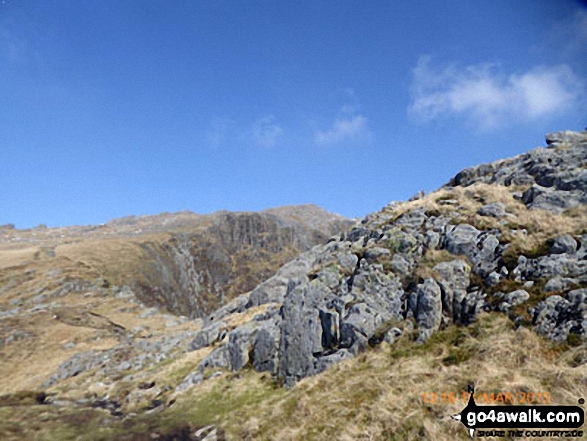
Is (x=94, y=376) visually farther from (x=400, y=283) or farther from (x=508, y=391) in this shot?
(x=508, y=391)

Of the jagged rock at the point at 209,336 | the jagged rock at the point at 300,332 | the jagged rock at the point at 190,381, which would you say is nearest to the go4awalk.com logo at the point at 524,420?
the jagged rock at the point at 300,332

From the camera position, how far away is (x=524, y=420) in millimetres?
9727

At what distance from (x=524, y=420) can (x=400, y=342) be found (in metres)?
8.27

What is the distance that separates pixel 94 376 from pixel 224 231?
114 metres

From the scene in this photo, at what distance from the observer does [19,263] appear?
3423 inches

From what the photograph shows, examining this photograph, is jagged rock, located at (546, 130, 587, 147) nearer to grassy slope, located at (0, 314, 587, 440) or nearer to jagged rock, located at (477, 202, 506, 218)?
jagged rock, located at (477, 202, 506, 218)

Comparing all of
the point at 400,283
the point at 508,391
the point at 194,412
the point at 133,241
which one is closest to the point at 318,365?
the point at 400,283

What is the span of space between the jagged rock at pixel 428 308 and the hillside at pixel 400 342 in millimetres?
75

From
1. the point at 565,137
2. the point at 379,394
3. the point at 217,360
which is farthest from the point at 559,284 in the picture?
the point at 565,137

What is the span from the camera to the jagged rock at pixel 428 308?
17.8 metres

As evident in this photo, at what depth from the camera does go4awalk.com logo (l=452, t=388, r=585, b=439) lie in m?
8.97

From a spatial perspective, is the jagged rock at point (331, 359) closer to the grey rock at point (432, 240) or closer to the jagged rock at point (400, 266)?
the jagged rock at point (400, 266)

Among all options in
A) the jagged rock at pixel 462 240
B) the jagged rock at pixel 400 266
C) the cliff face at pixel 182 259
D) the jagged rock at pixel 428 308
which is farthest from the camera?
the cliff face at pixel 182 259

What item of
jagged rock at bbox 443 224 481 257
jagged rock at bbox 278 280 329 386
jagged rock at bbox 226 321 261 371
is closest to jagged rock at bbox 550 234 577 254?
jagged rock at bbox 443 224 481 257
